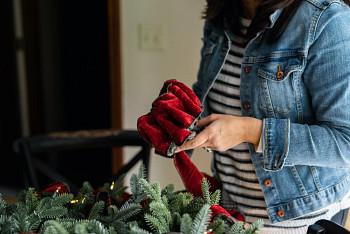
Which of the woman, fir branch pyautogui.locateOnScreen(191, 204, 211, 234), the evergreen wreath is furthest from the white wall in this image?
fir branch pyautogui.locateOnScreen(191, 204, 211, 234)

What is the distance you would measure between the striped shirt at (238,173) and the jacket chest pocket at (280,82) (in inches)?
3.3

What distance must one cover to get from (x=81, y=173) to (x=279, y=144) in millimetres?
1955

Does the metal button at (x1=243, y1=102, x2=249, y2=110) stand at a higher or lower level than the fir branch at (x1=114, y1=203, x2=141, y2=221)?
higher

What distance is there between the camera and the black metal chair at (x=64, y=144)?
1.00 meters

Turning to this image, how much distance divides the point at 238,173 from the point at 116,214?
40cm

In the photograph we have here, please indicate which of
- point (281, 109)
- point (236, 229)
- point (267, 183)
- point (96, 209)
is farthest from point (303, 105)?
point (96, 209)

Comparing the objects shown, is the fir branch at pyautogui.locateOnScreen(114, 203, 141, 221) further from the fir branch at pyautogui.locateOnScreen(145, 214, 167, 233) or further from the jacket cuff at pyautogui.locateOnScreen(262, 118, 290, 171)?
the jacket cuff at pyautogui.locateOnScreen(262, 118, 290, 171)

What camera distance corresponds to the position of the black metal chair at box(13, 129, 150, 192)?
3.29 ft

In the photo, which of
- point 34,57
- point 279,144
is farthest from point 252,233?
point 34,57

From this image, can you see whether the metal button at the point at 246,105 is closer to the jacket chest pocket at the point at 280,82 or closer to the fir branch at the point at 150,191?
the jacket chest pocket at the point at 280,82

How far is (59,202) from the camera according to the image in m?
0.59

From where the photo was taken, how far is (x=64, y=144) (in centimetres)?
106

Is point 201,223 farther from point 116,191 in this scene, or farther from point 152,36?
point 152,36

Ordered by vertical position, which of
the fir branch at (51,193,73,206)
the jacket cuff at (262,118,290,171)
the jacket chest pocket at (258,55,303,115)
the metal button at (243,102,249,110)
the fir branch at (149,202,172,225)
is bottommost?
the fir branch at (51,193,73,206)
